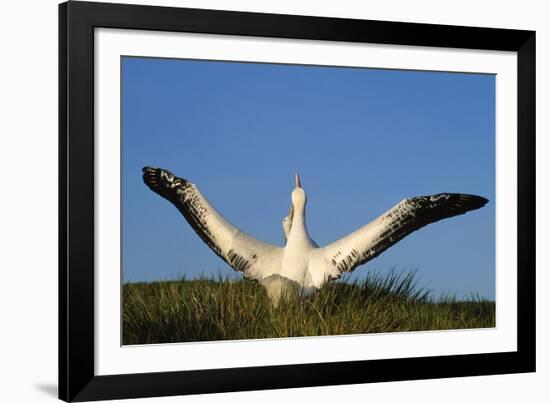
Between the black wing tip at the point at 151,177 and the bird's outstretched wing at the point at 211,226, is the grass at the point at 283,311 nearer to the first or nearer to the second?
the bird's outstretched wing at the point at 211,226

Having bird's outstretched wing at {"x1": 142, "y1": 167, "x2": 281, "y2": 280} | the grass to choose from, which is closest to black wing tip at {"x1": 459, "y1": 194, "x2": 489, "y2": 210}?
the grass

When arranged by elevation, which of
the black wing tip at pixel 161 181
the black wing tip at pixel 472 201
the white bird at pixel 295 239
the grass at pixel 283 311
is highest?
the black wing tip at pixel 161 181

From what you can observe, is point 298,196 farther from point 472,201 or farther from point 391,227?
point 472,201

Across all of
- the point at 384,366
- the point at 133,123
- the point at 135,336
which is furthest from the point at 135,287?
the point at 384,366

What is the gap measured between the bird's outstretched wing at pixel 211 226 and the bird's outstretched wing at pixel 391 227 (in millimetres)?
280

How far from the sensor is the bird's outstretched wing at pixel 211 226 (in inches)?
189

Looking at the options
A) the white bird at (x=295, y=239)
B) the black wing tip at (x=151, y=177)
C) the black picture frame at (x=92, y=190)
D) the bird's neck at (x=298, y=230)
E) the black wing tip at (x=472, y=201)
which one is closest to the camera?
the black picture frame at (x=92, y=190)

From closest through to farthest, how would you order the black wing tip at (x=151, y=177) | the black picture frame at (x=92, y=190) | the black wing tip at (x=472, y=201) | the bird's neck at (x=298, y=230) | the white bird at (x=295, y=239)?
the black picture frame at (x=92, y=190)
the black wing tip at (x=151, y=177)
the white bird at (x=295, y=239)
the bird's neck at (x=298, y=230)
the black wing tip at (x=472, y=201)

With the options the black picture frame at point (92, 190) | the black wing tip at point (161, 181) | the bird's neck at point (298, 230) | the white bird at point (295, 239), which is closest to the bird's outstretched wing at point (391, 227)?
the white bird at point (295, 239)

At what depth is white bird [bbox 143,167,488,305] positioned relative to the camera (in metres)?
4.87

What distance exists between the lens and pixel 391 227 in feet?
17.0

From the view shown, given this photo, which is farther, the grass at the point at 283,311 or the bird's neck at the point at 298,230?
the bird's neck at the point at 298,230

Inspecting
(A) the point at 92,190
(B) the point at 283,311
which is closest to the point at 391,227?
(B) the point at 283,311

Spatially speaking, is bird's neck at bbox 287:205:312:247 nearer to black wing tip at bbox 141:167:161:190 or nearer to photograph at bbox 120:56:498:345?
photograph at bbox 120:56:498:345
